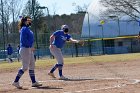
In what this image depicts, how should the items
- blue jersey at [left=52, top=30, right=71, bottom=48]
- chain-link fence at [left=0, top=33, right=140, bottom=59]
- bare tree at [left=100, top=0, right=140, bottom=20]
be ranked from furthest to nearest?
bare tree at [left=100, top=0, right=140, bottom=20] → chain-link fence at [left=0, top=33, right=140, bottom=59] → blue jersey at [left=52, top=30, right=71, bottom=48]

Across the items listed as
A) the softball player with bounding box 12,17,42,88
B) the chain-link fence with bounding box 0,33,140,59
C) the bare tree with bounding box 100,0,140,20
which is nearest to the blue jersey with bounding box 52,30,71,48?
the softball player with bounding box 12,17,42,88

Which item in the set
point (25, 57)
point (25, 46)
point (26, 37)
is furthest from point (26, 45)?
point (25, 57)

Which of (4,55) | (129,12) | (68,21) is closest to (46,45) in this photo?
(4,55)

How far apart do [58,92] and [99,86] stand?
1.58 meters

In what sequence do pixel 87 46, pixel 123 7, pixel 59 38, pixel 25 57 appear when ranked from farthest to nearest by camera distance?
pixel 123 7
pixel 87 46
pixel 59 38
pixel 25 57

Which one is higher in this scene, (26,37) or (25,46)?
(26,37)

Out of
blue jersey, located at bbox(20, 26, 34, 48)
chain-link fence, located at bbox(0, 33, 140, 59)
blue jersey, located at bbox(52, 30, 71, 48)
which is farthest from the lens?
chain-link fence, located at bbox(0, 33, 140, 59)

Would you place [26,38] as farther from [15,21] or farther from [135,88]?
[15,21]

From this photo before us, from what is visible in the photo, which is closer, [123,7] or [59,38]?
[59,38]

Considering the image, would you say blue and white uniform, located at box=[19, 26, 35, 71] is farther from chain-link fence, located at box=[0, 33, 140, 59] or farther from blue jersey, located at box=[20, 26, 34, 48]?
chain-link fence, located at box=[0, 33, 140, 59]

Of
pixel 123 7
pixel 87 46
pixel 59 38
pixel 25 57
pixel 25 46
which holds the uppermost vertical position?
pixel 123 7

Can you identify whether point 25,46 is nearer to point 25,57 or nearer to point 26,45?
point 26,45

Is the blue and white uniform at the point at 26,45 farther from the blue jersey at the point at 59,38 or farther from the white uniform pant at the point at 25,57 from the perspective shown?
the blue jersey at the point at 59,38

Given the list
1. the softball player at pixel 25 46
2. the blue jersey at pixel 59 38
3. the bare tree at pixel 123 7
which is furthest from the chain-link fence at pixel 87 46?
the softball player at pixel 25 46
